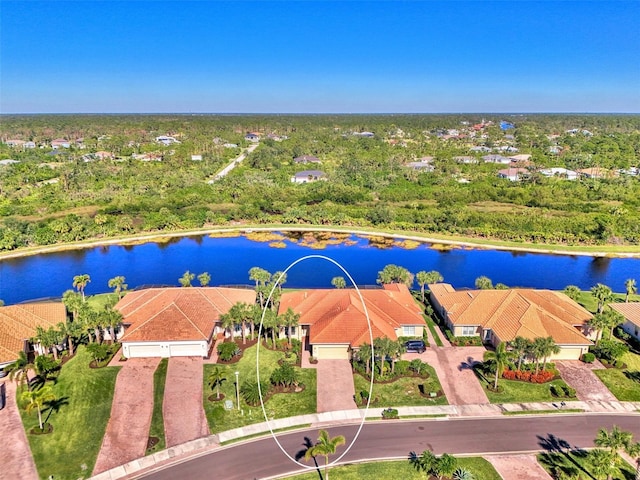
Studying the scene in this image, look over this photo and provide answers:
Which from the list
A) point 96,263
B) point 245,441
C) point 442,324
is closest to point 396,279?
point 442,324

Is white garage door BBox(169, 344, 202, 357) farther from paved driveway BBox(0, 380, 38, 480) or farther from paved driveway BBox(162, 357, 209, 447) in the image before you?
paved driveway BBox(0, 380, 38, 480)

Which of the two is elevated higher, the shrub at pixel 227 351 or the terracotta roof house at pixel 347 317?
the terracotta roof house at pixel 347 317

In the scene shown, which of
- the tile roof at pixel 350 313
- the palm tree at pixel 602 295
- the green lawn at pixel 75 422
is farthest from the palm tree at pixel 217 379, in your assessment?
the palm tree at pixel 602 295

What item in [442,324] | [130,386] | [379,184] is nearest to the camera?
[130,386]

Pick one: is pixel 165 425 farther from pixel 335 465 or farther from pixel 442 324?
pixel 442 324

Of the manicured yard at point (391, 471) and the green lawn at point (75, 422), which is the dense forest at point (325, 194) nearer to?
the green lawn at point (75, 422)

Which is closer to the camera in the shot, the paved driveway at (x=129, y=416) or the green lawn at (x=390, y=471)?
the green lawn at (x=390, y=471)

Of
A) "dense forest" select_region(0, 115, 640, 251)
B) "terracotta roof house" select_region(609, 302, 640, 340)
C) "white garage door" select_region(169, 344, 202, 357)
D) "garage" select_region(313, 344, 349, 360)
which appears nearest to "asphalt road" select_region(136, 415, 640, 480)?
"garage" select_region(313, 344, 349, 360)
